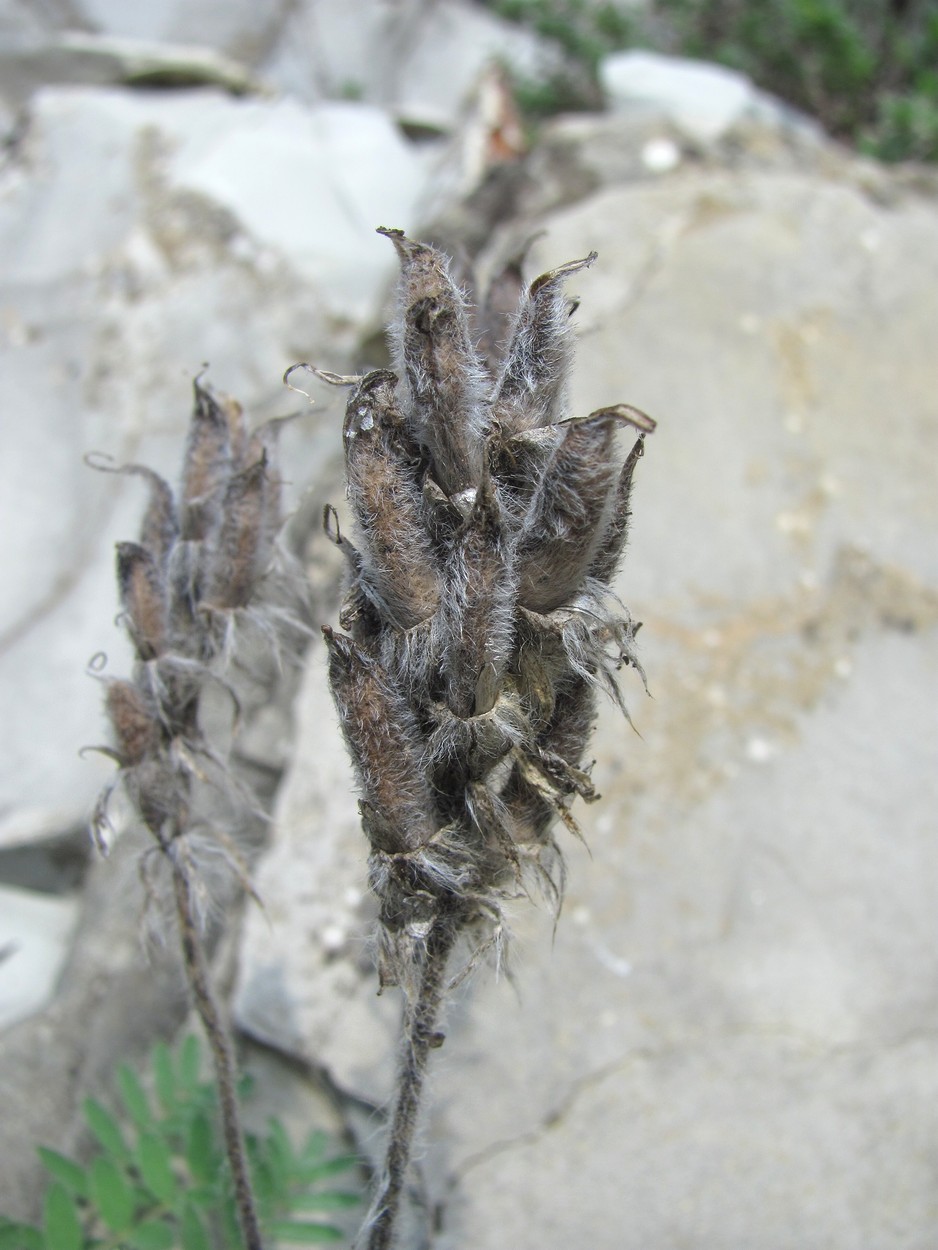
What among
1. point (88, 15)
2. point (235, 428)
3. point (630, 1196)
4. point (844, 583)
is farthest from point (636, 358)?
point (88, 15)

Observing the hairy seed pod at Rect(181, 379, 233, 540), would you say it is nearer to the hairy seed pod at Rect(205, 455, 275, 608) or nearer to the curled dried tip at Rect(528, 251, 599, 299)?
the hairy seed pod at Rect(205, 455, 275, 608)

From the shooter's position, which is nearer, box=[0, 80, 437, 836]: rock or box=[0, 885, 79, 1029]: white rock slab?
box=[0, 885, 79, 1029]: white rock slab

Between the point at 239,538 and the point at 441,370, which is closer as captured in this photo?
the point at 441,370

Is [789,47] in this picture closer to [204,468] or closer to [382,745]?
[204,468]

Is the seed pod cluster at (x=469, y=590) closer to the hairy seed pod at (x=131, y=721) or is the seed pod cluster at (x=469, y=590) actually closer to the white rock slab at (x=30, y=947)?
the hairy seed pod at (x=131, y=721)

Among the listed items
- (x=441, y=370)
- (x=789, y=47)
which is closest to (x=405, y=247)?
(x=441, y=370)

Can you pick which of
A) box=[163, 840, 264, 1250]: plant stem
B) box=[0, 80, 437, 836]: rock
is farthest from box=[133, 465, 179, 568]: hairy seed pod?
box=[0, 80, 437, 836]: rock

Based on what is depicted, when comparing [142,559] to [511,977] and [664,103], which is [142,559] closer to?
[511,977]
